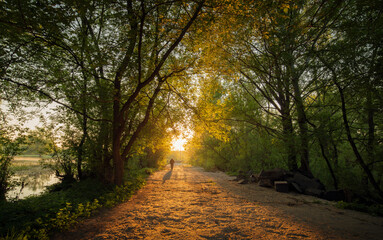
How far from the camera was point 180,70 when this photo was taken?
7.48 meters

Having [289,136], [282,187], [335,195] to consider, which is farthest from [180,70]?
[335,195]

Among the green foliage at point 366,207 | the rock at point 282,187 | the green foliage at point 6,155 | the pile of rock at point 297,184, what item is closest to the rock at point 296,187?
the pile of rock at point 297,184

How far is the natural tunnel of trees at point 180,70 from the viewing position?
5.10 m

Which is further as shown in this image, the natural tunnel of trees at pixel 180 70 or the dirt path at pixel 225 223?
the natural tunnel of trees at pixel 180 70

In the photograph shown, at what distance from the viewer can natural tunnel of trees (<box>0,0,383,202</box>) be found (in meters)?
5.10

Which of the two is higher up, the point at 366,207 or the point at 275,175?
the point at 275,175

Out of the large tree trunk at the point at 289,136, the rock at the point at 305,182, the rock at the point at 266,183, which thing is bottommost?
the rock at the point at 266,183

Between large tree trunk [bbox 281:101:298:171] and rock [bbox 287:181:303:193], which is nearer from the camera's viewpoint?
rock [bbox 287:181:303:193]

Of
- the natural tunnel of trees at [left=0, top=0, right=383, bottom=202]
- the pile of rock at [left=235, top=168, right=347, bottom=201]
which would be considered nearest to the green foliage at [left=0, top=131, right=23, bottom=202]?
the natural tunnel of trees at [left=0, top=0, right=383, bottom=202]

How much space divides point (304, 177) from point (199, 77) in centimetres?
836

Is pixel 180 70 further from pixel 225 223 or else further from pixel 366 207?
pixel 366 207

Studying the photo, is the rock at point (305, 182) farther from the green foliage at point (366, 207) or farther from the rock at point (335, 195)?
the green foliage at point (366, 207)

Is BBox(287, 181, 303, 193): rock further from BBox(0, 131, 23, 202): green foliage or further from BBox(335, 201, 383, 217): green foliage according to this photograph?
BBox(0, 131, 23, 202): green foliage

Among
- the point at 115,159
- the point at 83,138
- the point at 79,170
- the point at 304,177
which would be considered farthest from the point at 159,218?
the point at 304,177
